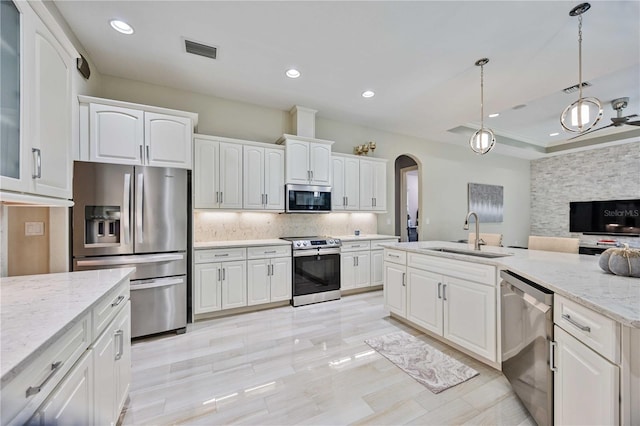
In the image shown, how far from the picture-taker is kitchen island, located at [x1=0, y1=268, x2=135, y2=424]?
761mm

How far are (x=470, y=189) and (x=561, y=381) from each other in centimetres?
581

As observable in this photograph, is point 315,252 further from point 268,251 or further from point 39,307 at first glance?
point 39,307

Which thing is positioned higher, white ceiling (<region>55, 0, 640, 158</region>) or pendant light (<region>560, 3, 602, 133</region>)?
white ceiling (<region>55, 0, 640, 158</region>)

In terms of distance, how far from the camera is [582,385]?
1192mm


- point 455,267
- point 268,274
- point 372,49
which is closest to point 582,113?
point 455,267

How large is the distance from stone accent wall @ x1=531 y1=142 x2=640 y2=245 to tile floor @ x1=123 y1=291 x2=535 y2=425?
6.76 meters

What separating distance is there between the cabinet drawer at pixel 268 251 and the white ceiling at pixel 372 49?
2198 millimetres

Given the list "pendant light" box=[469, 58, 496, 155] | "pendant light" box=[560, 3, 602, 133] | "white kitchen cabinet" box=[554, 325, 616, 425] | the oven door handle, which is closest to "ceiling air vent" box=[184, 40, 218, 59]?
→ the oven door handle

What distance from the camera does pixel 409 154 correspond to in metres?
5.64

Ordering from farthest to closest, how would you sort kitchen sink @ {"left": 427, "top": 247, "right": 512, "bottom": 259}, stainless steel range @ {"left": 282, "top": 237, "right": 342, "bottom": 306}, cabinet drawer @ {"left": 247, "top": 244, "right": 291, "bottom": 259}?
stainless steel range @ {"left": 282, "top": 237, "right": 342, "bottom": 306}, cabinet drawer @ {"left": 247, "top": 244, "right": 291, "bottom": 259}, kitchen sink @ {"left": 427, "top": 247, "right": 512, "bottom": 259}

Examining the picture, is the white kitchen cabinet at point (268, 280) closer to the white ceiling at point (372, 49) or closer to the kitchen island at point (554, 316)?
the kitchen island at point (554, 316)

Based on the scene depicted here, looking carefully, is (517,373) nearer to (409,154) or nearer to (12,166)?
(12,166)

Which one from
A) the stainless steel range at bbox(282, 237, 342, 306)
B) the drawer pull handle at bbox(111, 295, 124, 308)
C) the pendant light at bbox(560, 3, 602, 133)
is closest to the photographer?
the drawer pull handle at bbox(111, 295, 124, 308)

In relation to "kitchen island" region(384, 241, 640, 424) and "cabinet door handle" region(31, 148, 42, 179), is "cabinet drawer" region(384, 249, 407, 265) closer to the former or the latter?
"kitchen island" region(384, 241, 640, 424)
